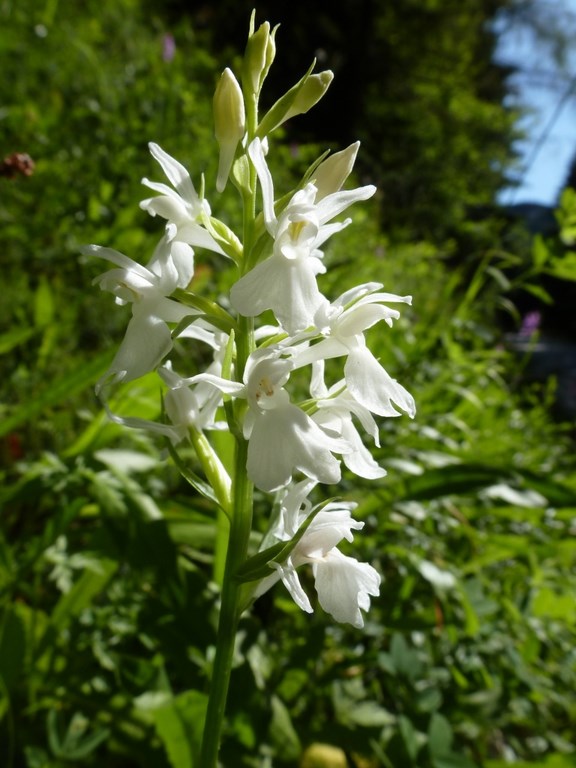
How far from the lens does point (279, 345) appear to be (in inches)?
23.3

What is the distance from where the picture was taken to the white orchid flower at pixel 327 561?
61cm

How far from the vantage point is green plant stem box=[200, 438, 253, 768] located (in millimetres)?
597

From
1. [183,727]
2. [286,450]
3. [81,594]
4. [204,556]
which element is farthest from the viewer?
[204,556]

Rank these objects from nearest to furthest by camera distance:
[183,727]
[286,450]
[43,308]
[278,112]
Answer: [286,450] < [278,112] < [183,727] < [43,308]

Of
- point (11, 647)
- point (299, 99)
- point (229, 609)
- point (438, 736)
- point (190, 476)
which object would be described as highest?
point (299, 99)

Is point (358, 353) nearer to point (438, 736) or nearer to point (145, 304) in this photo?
point (145, 304)

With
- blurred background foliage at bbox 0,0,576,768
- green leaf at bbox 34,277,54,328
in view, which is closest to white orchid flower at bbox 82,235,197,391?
blurred background foliage at bbox 0,0,576,768

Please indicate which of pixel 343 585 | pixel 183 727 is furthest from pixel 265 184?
pixel 183 727

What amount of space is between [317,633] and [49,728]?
1.30ft

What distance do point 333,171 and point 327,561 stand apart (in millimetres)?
388

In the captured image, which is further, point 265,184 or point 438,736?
point 438,736

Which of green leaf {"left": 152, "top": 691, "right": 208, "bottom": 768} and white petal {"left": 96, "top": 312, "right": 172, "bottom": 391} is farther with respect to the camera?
green leaf {"left": 152, "top": 691, "right": 208, "bottom": 768}

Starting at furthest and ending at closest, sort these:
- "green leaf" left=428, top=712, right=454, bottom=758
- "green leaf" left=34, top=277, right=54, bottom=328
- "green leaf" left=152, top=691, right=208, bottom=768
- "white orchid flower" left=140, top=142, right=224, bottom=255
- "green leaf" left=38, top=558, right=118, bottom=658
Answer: "green leaf" left=34, top=277, right=54, bottom=328 < "green leaf" left=38, top=558, right=118, bottom=658 < "green leaf" left=428, top=712, right=454, bottom=758 < "green leaf" left=152, top=691, right=208, bottom=768 < "white orchid flower" left=140, top=142, right=224, bottom=255

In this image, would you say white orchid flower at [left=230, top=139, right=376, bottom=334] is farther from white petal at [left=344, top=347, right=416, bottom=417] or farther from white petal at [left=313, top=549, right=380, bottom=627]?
white petal at [left=313, top=549, right=380, bottom=627]
